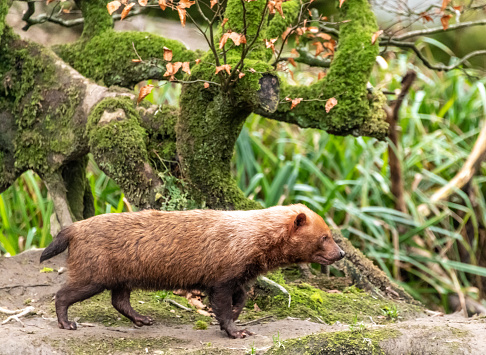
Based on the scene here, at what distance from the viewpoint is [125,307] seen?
439 cm

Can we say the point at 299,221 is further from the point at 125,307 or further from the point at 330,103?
the point at 125,307

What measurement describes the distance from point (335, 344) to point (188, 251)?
126 centimetres

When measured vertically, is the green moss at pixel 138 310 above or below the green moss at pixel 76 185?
below

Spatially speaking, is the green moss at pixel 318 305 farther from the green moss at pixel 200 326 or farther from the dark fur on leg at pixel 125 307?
the dark fur on leg at pixel 125 307

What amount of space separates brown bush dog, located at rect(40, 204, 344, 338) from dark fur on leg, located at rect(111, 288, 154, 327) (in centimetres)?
10

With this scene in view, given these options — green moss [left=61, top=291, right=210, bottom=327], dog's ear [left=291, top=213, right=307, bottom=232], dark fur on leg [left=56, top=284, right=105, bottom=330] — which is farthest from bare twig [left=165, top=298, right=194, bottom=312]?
dog's ear [left=291, top=213, right=307, bottom=232]

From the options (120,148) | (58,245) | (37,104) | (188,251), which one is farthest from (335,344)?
(37,104)

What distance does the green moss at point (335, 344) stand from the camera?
11.8 feet

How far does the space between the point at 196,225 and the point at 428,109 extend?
6540 millimetres

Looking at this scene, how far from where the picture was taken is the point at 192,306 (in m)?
5.02

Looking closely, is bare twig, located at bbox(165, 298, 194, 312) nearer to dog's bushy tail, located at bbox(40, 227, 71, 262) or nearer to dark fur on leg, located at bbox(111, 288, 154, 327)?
dark fur on leg, located at bbox(111, 288, 154, 327)

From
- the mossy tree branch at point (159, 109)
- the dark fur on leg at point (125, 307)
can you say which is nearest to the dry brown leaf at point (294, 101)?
the mossy tree branch at point (159, 109)

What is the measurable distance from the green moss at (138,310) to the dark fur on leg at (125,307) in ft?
0.32

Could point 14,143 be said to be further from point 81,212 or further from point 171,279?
point 171,279
